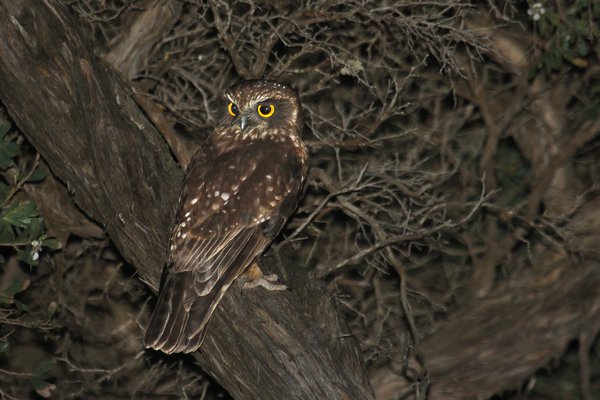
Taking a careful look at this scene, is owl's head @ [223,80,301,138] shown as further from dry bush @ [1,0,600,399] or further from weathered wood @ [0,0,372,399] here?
weathered wood @ [0,0,372,399]

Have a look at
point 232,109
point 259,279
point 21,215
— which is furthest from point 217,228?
point 21,215

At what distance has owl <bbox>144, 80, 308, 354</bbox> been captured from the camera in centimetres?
483

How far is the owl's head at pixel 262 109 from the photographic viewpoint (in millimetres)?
5703

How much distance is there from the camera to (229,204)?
5.26 m

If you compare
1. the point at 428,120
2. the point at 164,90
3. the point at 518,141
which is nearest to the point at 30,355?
the point at 164,90

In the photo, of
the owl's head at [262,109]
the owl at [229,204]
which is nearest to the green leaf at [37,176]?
the owl at [229,204]

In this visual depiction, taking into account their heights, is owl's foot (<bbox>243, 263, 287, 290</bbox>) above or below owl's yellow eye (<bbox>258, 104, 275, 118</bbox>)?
below

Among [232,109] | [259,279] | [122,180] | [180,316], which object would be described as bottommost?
[259,279]

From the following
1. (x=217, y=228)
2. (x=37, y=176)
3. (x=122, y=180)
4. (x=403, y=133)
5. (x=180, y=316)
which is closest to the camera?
(x=180, y=316)

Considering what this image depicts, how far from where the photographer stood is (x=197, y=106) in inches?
260

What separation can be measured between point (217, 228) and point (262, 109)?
0.91m

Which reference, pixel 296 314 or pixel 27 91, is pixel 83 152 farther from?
→ pixel 296 314

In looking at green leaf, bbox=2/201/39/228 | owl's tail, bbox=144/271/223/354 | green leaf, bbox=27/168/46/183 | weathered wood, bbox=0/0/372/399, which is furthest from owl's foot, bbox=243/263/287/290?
green leaf, bbox=27/168/46/183

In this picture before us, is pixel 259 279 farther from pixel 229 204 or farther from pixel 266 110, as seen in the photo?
pixel 266 110
